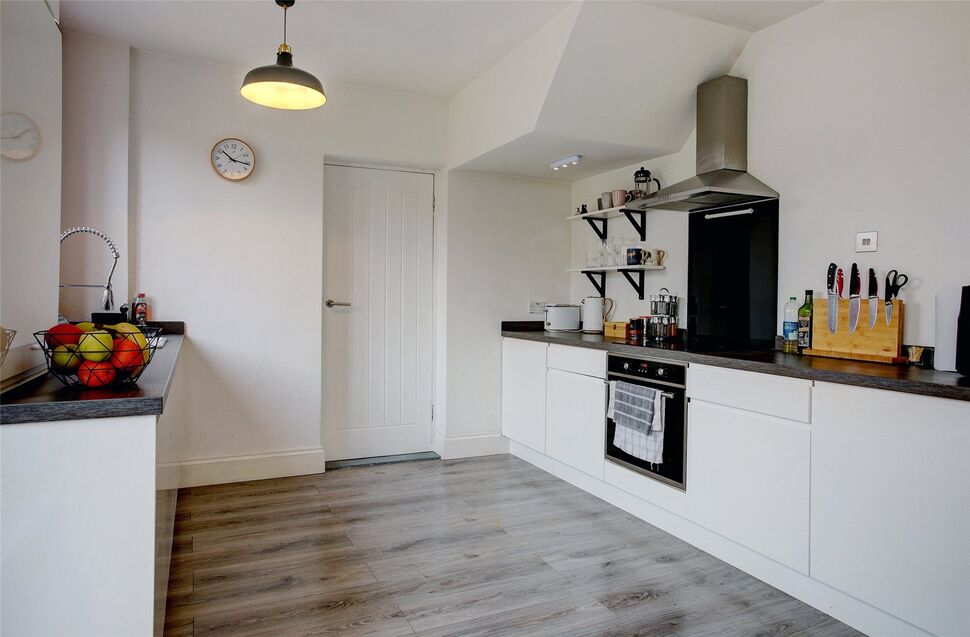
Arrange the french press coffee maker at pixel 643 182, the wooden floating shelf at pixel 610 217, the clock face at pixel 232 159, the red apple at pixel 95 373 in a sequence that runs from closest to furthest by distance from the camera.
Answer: the red apple at pixel 95 373 → the clock face at pixel 232 159 → the french press coffee maker at pixel 643 182 → the wooden floating shelf at pixel 610 217

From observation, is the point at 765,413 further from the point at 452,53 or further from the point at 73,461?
the point at 452,53

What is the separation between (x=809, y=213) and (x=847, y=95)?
535 mm

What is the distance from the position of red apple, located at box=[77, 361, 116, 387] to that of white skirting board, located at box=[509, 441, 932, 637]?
96.8 inches

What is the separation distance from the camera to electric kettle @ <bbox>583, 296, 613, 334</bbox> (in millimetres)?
4262

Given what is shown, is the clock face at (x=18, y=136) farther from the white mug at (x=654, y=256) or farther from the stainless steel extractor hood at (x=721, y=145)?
the white mug at (x=654, y=256)

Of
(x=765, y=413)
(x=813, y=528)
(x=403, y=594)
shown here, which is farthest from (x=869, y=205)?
(x=403, y=594)

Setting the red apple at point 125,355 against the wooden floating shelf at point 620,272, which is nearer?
the red apple at point 125,355

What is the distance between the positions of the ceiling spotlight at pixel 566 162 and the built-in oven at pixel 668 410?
1383 millimetres

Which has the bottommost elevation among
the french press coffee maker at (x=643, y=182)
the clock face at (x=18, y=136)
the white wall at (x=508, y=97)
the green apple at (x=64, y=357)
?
the green apple at (x=64, y=357)

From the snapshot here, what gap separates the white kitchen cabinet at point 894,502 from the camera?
74.6 inches

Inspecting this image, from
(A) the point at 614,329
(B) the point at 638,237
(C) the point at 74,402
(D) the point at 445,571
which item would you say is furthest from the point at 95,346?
(B) the point at 638,237

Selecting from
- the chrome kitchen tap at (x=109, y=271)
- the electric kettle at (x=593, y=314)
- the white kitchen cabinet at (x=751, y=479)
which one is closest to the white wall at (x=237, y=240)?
the chrome kitchen tap at (x=109, y=271)

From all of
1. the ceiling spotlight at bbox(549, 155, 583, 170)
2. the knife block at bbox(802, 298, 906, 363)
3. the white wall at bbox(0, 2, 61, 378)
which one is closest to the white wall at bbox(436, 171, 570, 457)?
the ceiling spotlight at bbox(549, 155, 583, 170)

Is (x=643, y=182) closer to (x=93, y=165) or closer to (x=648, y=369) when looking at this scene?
(x=648, y=369)
